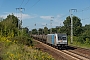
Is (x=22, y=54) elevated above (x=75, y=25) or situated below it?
below

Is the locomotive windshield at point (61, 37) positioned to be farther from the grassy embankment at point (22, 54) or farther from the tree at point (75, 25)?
the tree at point (75, 25)

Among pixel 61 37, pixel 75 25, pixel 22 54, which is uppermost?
pixel 75 25

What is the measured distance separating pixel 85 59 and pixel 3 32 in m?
14.5

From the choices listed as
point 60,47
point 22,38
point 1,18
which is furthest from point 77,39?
point 22,38

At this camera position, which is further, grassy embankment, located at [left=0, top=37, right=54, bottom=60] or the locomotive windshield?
the locomotive windshield

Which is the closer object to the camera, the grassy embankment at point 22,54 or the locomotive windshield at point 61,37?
the grassy embankment at point 22,54

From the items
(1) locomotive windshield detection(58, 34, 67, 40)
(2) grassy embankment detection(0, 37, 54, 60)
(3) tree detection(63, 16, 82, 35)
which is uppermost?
(3) tree detection(63, 16, 82, 35)

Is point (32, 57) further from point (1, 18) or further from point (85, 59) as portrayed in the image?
point (1, 18)

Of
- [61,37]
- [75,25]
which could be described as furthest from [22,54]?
[75,25]

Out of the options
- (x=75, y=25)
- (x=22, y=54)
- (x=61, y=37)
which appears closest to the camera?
(x=22, y=54)

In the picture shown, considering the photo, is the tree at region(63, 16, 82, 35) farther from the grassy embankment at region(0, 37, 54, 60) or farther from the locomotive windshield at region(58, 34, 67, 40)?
the grassy embankment at region(0, 37, 54, 60)

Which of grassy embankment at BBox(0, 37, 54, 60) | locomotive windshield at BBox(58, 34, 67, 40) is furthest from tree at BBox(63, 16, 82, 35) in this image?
grassy embankment at BBox(0, 37, 54, 60)

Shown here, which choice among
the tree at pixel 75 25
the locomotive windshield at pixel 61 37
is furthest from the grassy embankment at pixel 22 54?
the tree at pixel 75 25

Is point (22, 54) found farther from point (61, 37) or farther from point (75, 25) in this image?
point (75, 25)
